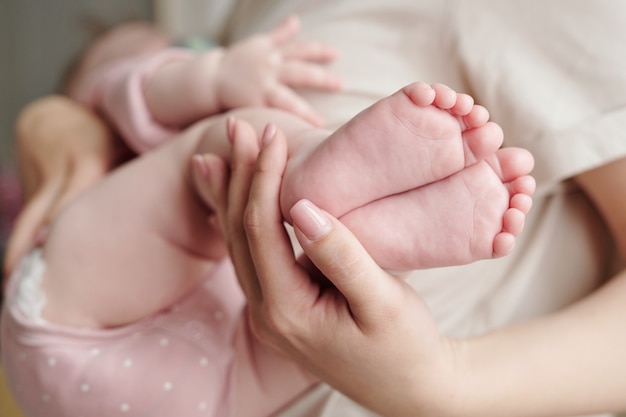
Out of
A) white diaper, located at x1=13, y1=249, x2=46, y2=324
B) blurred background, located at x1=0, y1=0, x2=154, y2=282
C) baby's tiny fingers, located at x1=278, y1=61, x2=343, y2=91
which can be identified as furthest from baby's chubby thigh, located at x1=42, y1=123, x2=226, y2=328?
blurred background, located at x1=0, y1=0, x2=154, y2=282

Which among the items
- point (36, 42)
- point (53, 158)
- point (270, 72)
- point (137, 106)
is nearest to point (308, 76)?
point (270, 72)

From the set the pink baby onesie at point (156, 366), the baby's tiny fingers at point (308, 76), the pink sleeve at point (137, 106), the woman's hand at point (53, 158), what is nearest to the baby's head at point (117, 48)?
the woman's hand at point (53, 158)

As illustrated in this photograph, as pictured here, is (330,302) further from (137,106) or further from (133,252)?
(137,106)

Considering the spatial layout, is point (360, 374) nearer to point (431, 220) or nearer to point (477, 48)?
point (431, 220)

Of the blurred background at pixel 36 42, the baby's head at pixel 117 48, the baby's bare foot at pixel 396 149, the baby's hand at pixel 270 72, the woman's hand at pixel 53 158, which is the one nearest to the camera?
the baby's bare foot at pixel 396 149

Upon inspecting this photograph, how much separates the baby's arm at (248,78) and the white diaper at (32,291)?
0.20 meters

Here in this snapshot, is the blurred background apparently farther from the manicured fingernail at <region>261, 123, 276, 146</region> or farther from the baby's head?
the manicured fingernail at <region>261, 123, 276, 146</region>

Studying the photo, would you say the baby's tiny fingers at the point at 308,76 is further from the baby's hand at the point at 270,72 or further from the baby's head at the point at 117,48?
the baby's head at the point at 117,48

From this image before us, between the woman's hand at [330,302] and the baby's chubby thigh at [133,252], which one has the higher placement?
the woman's hand at [330,302]

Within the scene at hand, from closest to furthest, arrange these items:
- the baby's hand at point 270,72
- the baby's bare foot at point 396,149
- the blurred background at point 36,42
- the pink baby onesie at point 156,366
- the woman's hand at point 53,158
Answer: the baby's bare foot at point 396,149 → the pink baby onesie at point 156,366 → the baby's hand at point 270,72 → the woman's hand at point 53,158 → the blurred background at point 36,42

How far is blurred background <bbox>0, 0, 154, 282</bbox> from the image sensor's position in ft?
4.89

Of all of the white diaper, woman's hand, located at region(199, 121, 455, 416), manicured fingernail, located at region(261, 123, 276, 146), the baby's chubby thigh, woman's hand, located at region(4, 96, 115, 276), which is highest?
manicured fingernail, located at region(261, 123, 276, 146)

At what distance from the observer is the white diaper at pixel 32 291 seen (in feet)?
1.71

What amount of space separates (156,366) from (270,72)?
284mm
